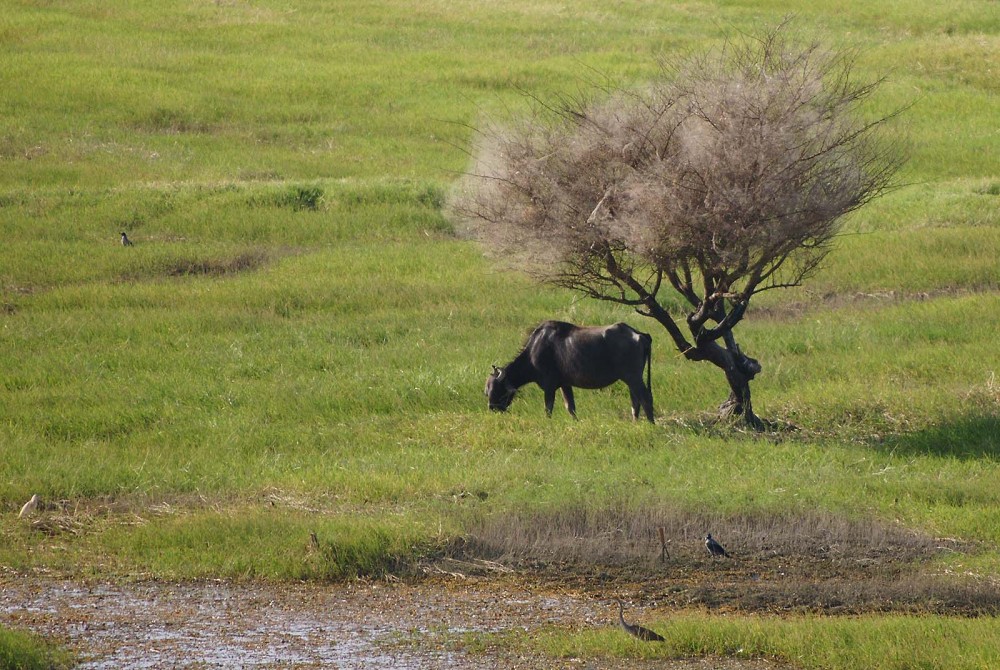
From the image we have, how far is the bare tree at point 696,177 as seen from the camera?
1427cm

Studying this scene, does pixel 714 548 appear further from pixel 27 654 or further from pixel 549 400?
pixel 27 654

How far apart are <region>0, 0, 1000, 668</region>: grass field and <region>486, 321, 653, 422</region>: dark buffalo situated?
432mm

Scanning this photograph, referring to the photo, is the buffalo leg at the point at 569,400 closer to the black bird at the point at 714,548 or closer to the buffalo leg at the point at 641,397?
the buffalo leg at the point at 641,397

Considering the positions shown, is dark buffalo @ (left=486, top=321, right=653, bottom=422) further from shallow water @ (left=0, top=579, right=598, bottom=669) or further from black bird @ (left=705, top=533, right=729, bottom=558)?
shallow water @ (left=0, top=579, right=598, bottom=669)

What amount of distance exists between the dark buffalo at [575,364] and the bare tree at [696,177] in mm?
649

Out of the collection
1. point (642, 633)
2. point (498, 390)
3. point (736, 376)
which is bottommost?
point (642, 633)

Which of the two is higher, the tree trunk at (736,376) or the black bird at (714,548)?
the tree trunk at (736,376)

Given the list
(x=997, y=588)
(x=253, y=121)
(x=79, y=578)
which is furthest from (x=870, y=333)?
(x=253, y=121)

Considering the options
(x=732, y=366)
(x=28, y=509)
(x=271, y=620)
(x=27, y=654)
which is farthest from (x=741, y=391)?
(x=27, y=654)

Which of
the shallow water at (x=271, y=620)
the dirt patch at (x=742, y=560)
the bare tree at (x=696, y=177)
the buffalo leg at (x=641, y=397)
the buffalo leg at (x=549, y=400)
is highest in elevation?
the bare tree at (x=696, y=177)

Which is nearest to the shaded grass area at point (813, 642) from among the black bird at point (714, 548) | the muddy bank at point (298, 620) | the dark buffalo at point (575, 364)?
the muddy bank at point (298, 620)

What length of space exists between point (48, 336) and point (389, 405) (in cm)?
568

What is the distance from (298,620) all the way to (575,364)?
235 inches

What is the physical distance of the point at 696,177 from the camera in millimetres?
14312
